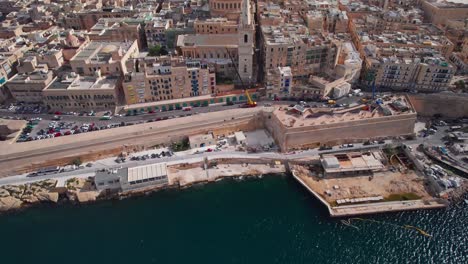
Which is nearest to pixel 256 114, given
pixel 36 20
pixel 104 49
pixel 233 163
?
pixel 233 163

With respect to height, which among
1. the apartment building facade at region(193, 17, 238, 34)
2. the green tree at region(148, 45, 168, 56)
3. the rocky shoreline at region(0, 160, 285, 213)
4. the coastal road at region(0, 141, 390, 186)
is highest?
the apartment building facade at region(193, 17, 238, 34)

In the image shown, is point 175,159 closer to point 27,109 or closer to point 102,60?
point 102,60

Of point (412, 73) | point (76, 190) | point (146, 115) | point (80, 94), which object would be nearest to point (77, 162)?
point (76, 190)

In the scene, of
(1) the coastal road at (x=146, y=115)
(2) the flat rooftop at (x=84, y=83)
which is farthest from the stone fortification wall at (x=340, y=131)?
(2) the flat rooftop at (x=84, y=83)

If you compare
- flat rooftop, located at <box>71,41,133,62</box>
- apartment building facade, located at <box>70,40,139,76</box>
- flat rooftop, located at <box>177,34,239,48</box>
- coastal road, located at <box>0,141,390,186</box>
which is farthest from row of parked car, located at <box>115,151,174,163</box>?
flat rooftop, located at <box>177,34,239,48</box>

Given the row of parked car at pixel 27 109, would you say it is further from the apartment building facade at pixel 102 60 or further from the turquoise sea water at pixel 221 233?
the turquoise sea water at pixel 221 233

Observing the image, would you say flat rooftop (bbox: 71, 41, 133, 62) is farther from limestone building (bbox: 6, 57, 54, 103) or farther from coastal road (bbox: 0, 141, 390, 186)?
coastal road (bbox: 0, 141, 390, 186)
